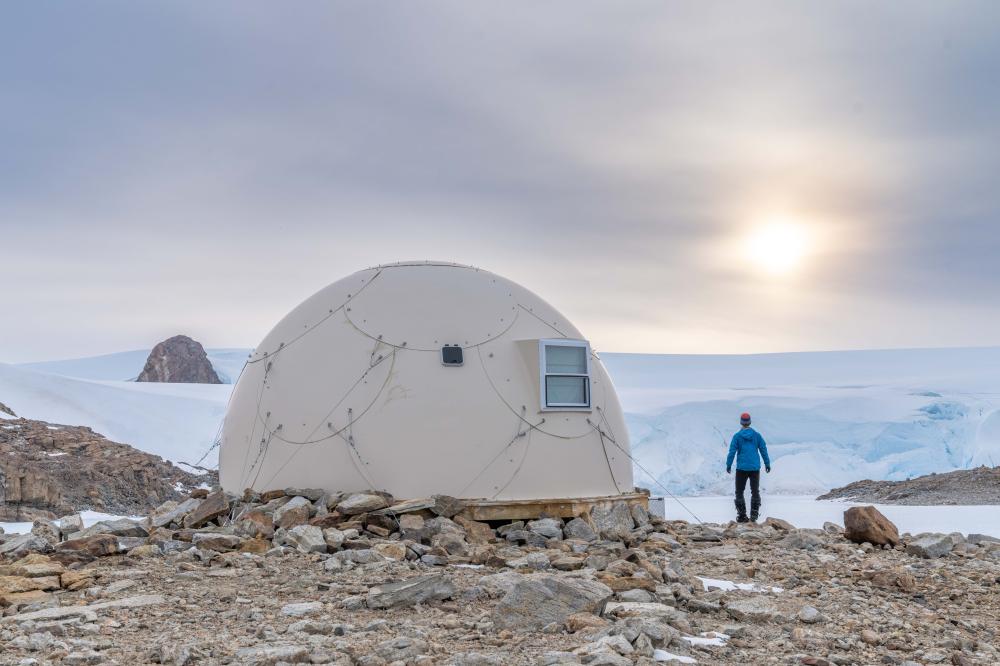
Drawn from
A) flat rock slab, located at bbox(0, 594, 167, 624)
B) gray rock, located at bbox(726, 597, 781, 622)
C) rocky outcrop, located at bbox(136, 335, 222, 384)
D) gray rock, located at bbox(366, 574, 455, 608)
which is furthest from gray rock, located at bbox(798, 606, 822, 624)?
rocky outcrop, located at bbox(136, 335, 222, 384)

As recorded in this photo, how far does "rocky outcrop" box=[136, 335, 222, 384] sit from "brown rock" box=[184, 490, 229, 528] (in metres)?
50.3

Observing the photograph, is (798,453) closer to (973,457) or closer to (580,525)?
(973,457)

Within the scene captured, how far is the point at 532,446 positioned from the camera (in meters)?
12.0

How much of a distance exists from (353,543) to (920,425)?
33379 mm

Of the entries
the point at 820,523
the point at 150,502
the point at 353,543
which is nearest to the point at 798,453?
the point at 820,523

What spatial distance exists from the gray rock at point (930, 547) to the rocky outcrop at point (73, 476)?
16.6m

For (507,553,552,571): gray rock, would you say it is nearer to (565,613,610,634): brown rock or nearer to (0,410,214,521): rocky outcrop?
(565,613,610,634): brown rock

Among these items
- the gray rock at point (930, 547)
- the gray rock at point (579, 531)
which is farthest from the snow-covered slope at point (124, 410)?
the gray rock at point (930, 547)

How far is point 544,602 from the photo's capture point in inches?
272

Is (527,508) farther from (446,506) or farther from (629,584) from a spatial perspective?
(629,584)

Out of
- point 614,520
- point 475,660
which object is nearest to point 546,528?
point 614,520

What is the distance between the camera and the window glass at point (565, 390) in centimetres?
1232

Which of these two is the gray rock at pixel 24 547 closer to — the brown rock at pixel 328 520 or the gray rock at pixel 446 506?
the brown rock at pixel 328 520

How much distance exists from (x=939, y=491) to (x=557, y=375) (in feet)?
62.7
